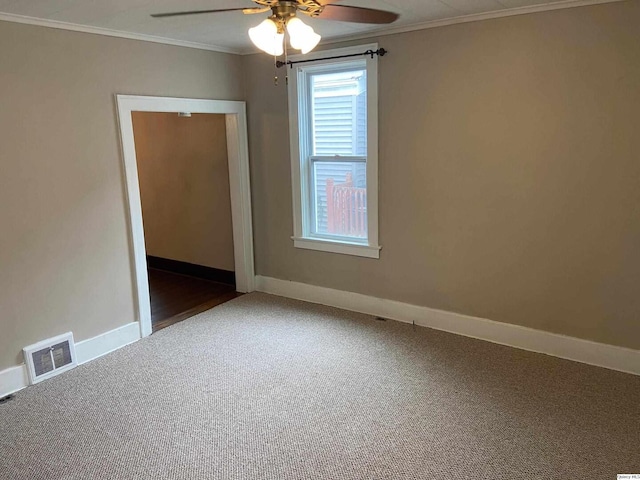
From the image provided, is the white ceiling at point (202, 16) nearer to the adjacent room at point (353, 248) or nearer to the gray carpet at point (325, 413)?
the adjacent room at point (353, 248)

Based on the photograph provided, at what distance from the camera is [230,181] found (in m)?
4.77

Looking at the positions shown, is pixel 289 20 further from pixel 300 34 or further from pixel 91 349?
pixel 91 349

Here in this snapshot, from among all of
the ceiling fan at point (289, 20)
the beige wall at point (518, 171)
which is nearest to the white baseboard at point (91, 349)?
the beige wall at point (518, 171)

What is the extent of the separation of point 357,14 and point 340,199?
2.17 metres

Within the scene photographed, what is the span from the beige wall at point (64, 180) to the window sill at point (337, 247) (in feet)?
4.98

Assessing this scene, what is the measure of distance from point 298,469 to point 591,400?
5.80ft

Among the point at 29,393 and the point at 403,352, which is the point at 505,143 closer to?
the point at 403,352

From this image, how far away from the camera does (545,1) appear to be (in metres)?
2.96

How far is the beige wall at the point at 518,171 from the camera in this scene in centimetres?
300

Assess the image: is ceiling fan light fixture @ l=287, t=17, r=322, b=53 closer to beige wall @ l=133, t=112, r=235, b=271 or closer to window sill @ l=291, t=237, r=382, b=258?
window sill @ l=291, t=237, r=382, b=258

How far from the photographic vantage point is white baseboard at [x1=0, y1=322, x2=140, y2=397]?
3100mm

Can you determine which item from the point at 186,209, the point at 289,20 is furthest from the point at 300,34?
the point at 186,209

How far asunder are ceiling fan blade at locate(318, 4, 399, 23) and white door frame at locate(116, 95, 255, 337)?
6.44 feet

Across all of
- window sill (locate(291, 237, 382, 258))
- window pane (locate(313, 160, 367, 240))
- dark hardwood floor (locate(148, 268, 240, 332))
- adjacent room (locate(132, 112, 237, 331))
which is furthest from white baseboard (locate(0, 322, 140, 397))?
window pane (locate(313, 160, 367, 240))
